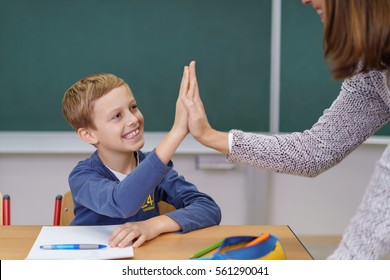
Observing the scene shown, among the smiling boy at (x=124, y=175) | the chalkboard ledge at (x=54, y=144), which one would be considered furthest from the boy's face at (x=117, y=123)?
the chalkboard ledge at (x=54, y=144)

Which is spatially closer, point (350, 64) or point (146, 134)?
point (350, 64)

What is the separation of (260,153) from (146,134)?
1758 millimetres

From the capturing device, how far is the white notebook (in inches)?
51.6

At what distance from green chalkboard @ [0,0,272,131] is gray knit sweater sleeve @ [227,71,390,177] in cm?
171

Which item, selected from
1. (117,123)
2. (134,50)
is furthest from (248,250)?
(134,50)

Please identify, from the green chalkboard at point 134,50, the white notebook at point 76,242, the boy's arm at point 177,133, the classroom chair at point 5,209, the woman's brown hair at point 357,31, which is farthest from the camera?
the green chalkboard at point 134,50

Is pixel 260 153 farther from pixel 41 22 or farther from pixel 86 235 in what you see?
pixel 41 22

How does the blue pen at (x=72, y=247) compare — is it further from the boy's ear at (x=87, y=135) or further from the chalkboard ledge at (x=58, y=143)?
the chalkboard ledge at (x=58, y=143)

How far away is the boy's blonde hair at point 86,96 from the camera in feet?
5.85

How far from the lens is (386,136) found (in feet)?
10.5

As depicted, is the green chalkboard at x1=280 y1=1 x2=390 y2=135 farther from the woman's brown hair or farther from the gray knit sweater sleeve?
the woman's brown hair

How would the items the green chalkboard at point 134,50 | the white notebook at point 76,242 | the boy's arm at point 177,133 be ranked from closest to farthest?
the white notebook at point 76,242, the boy's arm at point 177,133, the green chalkboard at point 134,50

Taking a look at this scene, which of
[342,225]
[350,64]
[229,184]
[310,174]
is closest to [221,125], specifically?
[229,184]

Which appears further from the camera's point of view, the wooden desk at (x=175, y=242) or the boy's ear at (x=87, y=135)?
the boy's ear at (x=87, y=135)
